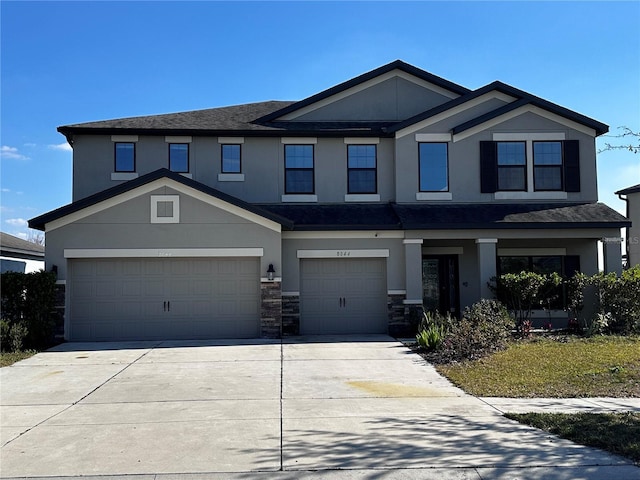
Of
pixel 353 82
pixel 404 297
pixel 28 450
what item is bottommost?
pixel 28 450

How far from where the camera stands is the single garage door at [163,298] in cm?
1628

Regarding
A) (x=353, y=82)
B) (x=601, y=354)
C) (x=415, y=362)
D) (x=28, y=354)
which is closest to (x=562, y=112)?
(x=353, y=82)

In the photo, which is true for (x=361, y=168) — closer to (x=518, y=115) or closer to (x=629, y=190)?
(x=518, y=115)

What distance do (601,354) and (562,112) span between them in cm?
870

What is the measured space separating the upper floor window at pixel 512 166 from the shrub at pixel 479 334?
15.4ft

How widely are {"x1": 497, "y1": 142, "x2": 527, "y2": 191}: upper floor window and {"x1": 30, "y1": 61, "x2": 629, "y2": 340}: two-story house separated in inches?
1.3

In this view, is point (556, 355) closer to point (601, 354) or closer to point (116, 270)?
point (601, 354)

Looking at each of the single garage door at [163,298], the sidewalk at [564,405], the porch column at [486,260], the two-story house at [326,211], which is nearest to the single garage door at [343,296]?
the two-story house at [326,211]

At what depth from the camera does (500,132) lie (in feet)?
61.9

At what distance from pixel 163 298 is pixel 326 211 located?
556cm

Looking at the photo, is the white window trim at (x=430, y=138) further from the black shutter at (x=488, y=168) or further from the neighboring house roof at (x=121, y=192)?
the neighboring house roof at (x=121, y=192)

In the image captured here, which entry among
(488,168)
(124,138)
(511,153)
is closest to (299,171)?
(124,138)

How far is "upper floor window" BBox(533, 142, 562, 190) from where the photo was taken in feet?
62.1

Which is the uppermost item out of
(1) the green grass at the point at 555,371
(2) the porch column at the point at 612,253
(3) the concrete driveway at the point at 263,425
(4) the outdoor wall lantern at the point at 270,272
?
(2) the porch column at the point at 612,253
